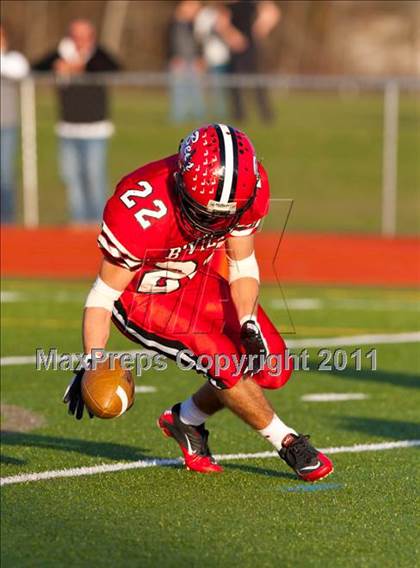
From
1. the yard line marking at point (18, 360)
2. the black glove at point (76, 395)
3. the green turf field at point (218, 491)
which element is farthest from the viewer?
the yard line marking at point (18, 360)

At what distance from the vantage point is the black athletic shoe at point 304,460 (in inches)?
239

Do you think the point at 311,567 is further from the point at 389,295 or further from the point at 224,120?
the point at 224,120

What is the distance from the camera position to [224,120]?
55.6 feet

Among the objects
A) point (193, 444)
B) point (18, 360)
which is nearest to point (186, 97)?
point (18, 360)

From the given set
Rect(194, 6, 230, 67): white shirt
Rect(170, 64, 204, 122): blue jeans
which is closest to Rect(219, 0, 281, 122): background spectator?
Rect(194, 6, 230, 67): white shirt

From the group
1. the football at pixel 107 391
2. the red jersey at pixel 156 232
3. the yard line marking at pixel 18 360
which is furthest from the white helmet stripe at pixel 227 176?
the yard line marking at pixel 18 360

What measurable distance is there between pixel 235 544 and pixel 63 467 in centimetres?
150

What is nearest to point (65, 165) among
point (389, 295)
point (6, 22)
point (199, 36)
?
point (389, 295)

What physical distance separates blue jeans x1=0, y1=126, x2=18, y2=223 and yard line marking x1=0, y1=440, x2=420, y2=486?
31.7 ft

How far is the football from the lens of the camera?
550cm

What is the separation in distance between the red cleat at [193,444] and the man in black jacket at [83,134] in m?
9.27

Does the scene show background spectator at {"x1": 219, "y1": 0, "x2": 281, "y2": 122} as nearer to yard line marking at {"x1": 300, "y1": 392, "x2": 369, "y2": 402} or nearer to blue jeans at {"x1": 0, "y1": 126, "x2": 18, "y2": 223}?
blue jeans at {"x1": 0, "y1": 126, "x2": 18, "y2": 223}

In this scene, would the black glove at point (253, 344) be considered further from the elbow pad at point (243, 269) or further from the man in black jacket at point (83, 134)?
the man in black jacket at point (83, 134)

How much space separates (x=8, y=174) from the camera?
16.0 metres
